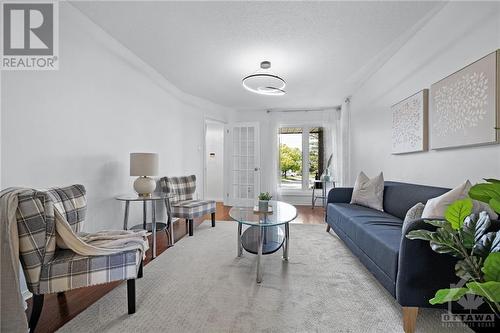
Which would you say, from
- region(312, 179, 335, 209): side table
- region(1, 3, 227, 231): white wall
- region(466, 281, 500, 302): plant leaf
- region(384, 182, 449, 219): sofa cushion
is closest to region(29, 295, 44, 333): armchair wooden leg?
region(1, 3, 227, 231): white wall

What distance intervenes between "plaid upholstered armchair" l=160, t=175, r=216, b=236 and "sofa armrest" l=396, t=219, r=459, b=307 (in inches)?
101

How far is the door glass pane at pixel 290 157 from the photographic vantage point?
591cm

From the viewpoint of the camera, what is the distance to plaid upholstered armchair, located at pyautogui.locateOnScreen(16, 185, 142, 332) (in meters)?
1.34

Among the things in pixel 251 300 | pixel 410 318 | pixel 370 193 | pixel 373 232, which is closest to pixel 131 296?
pixel 251 300

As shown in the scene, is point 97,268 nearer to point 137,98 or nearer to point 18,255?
point 18,255

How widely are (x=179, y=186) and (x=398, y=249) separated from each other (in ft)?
10.3

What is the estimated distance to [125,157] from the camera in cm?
300

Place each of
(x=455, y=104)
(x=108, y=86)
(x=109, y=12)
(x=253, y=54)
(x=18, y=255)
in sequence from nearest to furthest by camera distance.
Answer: (x=18, y=255) → (x=455, y=104) → (x=109, y=12) → (x=108, y=86) → (x=253, y=54)

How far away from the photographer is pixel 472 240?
0.96m

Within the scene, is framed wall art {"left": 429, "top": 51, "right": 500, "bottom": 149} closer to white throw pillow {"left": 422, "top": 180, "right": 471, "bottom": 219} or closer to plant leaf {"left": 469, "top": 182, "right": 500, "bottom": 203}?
white throw pillow {"left": 422, "top": 180, "right": 471, "bottom": 219}

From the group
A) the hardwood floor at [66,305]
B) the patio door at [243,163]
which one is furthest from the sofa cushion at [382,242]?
the patio door at [243,163]

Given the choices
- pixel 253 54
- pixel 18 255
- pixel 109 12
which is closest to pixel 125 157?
pixel 109 12

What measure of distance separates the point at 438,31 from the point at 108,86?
365cm

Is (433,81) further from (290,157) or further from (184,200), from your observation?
(290,157)
